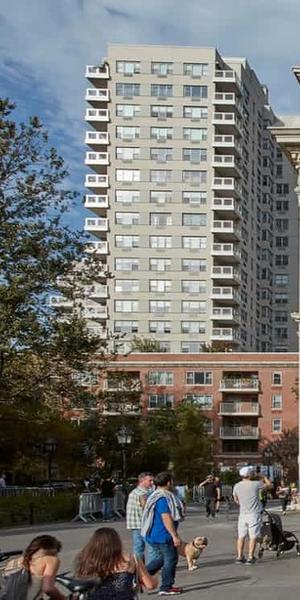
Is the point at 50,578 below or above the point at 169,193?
below

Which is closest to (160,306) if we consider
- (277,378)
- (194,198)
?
(194,198)

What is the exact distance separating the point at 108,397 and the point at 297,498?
308 inches

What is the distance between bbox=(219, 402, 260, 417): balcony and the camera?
8375cm

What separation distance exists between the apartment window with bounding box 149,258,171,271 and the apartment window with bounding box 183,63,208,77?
18857mm

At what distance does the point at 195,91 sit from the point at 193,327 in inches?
933

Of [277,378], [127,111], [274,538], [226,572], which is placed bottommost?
[226,572]

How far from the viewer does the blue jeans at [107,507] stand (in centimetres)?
3297

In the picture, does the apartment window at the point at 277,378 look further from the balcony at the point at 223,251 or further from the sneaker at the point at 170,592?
the sneaker at the point at 170,592

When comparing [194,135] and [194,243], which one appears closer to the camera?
[194,243]

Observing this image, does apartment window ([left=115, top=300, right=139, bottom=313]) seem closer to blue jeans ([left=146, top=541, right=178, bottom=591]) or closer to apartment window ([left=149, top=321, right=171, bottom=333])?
apartment window ([left=149, top=321, right=171, bottom=333])

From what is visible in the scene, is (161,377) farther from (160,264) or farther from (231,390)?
(160,264)

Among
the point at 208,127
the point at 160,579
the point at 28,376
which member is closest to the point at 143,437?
the point at 28,376

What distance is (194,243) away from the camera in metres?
98.1

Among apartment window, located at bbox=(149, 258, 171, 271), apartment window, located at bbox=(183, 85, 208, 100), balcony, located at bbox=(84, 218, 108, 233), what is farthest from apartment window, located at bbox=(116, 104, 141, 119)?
apartment window, located at bbox=(149, 258, 171, 271)
